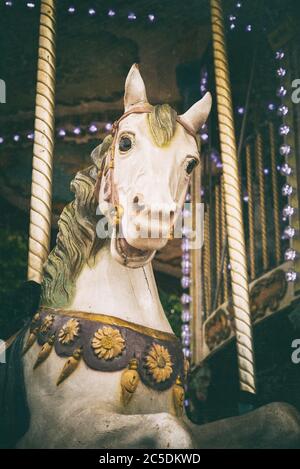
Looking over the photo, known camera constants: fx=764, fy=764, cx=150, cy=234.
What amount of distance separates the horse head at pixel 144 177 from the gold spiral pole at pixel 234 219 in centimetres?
50

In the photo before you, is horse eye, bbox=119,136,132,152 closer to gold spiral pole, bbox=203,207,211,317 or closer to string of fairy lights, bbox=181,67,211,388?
string of fairy lights, bbox=181,67,211,388

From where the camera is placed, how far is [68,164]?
4.00 m

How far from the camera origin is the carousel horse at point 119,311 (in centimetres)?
238

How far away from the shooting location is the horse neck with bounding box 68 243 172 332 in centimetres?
251

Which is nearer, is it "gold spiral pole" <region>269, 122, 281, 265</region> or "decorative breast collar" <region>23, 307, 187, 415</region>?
"decorative breast collar" <region>23, 307, 187, 415</region>

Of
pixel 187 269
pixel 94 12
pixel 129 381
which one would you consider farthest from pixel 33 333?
pixel 94 12

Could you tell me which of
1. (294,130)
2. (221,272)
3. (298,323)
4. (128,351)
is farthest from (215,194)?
(128,351)

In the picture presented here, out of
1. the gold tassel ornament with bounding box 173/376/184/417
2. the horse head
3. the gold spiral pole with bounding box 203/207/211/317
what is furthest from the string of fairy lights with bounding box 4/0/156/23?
the gold tassel ornament with bounding box 173/376/184/417

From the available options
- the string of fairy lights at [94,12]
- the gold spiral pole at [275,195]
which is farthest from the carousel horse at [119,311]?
the string of fairy lights at [94,12]

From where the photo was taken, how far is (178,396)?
2.51 metres

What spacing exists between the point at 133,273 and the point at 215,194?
1617 millimetres

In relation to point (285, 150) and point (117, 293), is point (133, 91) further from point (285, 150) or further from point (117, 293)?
point (285, 150)

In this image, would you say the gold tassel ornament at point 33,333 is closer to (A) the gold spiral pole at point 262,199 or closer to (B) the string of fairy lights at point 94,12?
(A) the gold spiral pole at point 262,199

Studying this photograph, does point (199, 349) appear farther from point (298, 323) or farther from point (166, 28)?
point (166, 28)
